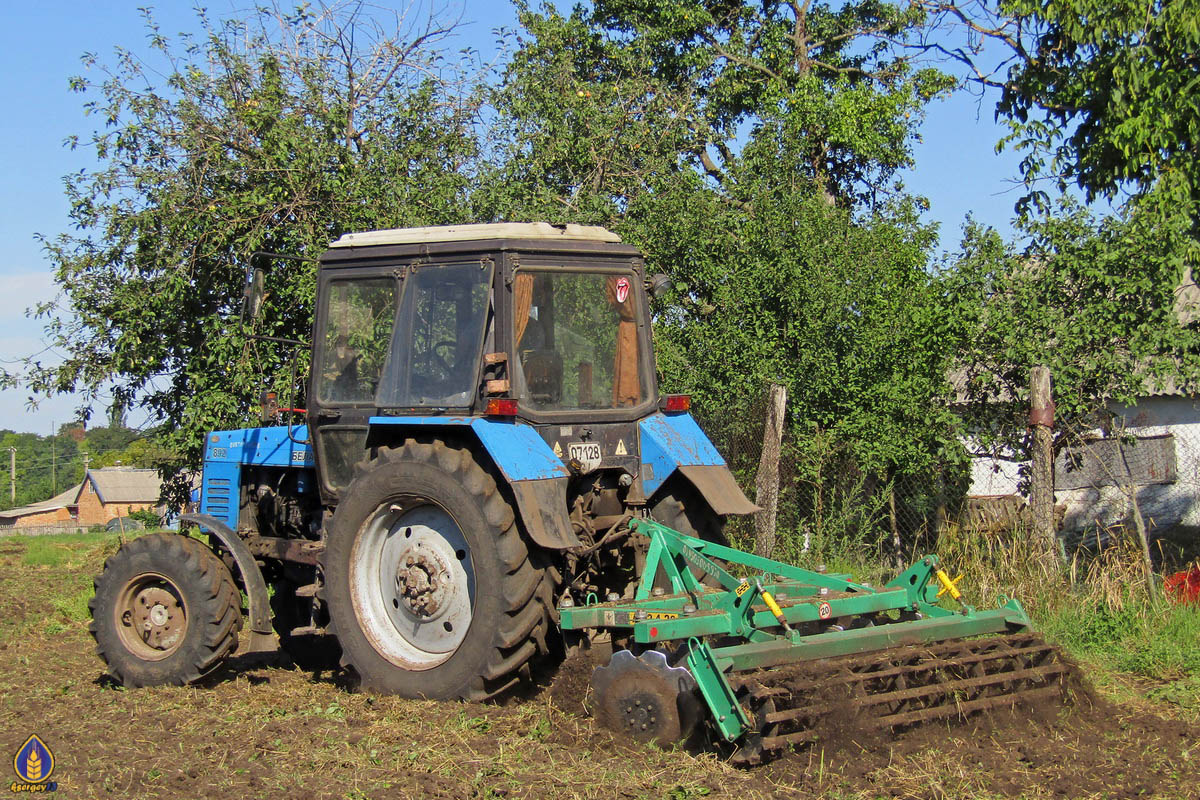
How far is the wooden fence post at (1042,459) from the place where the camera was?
325 inches

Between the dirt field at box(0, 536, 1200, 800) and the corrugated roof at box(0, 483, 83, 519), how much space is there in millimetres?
72500

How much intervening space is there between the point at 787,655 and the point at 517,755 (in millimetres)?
1273

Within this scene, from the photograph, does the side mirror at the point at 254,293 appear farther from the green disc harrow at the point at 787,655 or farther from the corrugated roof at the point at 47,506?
the corrugated roof at the point at 47,506

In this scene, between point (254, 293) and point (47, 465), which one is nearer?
point (254, 293)

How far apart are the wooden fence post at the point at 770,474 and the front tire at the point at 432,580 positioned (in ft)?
10.8

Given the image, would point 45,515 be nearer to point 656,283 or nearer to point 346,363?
point 346,363

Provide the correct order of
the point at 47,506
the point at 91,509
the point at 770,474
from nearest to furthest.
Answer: the point at 770,474 → the point at 91,509 → the point at 47,506

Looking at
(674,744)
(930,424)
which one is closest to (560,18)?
(930,424)

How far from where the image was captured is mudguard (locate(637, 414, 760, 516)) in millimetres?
6484

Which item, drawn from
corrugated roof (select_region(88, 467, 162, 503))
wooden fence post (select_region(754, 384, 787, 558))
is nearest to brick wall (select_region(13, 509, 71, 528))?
corrugated roof (select_region(88, 467, 162, 503))

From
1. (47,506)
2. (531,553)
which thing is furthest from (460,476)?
(47,506)

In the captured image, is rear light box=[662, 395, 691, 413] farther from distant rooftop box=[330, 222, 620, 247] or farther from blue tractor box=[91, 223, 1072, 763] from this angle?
distant rooftop box=[330, 222, 620, 247]

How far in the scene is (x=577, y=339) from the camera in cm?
653

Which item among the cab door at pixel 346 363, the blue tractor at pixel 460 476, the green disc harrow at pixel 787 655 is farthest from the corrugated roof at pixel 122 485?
the green disc harrow at pixel 787 655
